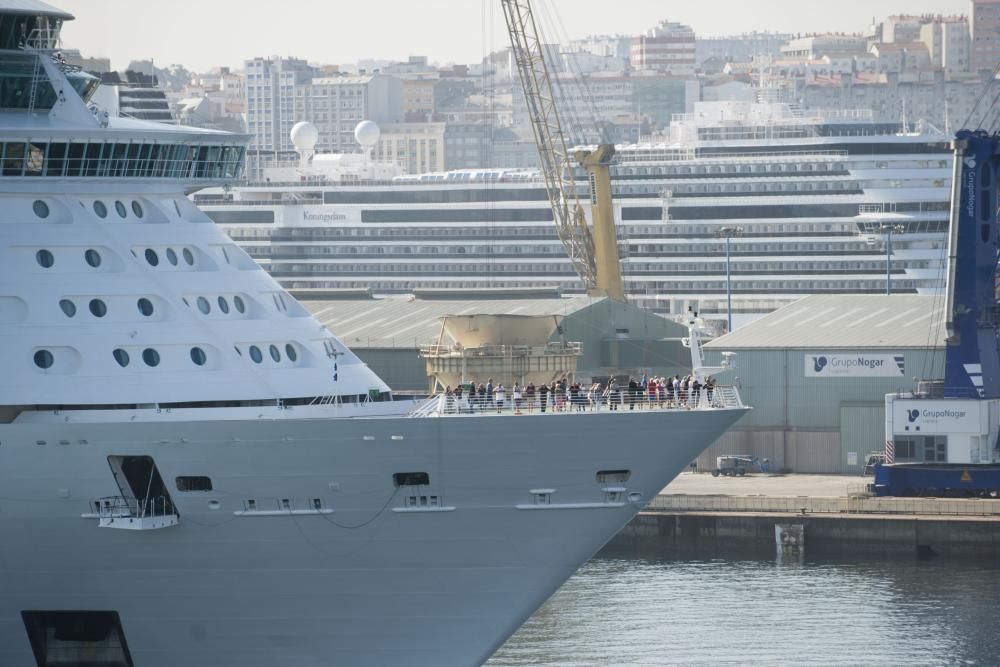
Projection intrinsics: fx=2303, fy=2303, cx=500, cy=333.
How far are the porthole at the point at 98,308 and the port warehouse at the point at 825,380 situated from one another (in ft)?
127

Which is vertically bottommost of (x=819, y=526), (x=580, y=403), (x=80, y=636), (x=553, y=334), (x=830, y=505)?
(x=819, y=526)

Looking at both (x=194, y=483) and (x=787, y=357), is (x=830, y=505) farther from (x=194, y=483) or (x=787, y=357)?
(x=194, y=483)

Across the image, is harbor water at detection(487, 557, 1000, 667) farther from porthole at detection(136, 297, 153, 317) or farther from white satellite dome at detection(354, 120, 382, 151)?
white satellite dome at detection(354, 120, 382, 151)

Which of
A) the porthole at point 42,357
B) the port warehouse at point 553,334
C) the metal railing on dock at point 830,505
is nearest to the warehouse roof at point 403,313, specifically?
the port warehouse at point 553,334

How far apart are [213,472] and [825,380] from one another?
39.0 meters

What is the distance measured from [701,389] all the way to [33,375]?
33.7 ft

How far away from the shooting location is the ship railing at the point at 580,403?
116 feet

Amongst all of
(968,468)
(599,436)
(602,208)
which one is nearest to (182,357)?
(599,436)

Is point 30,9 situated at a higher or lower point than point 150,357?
higher

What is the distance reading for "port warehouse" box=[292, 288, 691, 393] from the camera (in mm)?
73812

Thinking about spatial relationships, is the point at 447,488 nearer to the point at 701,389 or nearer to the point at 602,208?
the point at 701,389

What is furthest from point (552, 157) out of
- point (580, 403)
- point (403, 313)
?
point (580, 403)

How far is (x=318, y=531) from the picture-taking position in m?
34.7

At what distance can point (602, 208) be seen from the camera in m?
96.2
